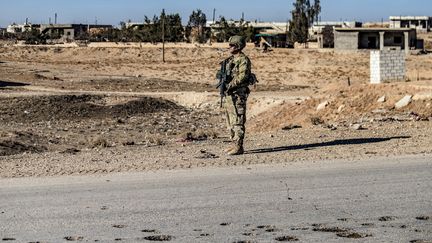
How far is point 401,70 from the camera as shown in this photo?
2475 centimetres

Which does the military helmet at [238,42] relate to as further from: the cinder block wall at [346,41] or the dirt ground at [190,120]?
the cinder block wall at [346,41]

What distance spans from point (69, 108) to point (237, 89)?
686 inches

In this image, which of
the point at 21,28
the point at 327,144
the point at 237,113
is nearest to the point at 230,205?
the point at 237,113

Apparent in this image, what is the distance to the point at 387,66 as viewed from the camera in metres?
24.4

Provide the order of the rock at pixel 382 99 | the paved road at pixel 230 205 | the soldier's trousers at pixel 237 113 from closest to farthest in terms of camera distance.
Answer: the paved road at pixel 230 205 → the soldier's trousers at pixel 237 113 → the rock at pixel 382 99

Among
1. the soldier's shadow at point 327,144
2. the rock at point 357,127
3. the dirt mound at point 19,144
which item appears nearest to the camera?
the soldier's shadow at point 327,144

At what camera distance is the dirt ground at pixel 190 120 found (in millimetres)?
12148

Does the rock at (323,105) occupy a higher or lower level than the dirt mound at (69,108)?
higher

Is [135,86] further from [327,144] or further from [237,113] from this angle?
[237,113]

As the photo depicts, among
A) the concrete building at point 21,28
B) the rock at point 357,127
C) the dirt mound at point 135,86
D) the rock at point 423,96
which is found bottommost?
the rock at point 357,127

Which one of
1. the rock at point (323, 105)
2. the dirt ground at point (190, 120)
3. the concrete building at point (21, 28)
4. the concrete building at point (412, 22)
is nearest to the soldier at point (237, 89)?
the dirt ground at point (190, 120)

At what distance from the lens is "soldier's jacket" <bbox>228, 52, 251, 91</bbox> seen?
468 inches

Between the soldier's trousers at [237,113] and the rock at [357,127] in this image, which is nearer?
the soldier's trousers at [237,113]

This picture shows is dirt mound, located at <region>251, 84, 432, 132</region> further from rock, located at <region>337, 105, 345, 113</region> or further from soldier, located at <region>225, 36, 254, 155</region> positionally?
soldier, located at <region>225, 36, 254, 155</region>
